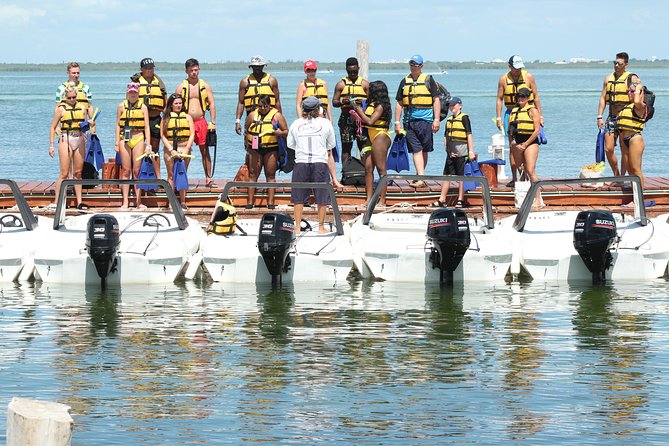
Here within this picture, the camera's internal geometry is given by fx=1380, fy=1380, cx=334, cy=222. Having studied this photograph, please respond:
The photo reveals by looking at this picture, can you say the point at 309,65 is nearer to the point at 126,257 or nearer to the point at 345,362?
the point at 126,257

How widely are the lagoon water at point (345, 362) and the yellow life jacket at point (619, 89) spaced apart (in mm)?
3925

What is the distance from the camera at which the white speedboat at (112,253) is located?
1582cm

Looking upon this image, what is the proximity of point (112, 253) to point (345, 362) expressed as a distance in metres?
4.20

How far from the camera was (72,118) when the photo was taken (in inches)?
753

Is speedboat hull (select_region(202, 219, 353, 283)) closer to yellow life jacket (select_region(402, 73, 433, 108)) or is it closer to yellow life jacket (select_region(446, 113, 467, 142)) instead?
yellow life jacket (select_region(446, 113, 467, 142))

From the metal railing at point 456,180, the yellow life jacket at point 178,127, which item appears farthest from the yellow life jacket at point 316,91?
the metal railing at point 456,180

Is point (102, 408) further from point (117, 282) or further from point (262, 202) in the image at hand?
point (262, 202)

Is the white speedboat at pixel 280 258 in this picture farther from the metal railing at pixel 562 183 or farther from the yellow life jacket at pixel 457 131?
the yellow life jacket at pixel 457 131

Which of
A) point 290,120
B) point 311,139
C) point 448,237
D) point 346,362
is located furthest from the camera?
point 290,120

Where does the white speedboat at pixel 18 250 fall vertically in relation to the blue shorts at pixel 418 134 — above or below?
below

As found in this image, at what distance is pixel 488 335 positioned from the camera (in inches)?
554

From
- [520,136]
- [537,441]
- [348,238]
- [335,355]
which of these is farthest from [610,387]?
[520,136]

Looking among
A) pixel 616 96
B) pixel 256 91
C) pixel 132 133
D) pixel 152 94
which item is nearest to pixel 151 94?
pixel 152 94

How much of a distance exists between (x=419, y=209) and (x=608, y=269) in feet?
12.2
